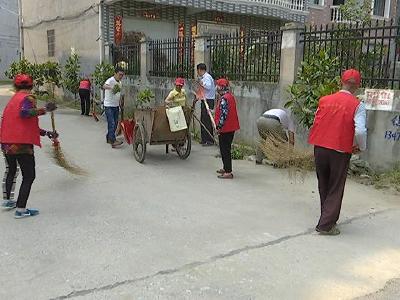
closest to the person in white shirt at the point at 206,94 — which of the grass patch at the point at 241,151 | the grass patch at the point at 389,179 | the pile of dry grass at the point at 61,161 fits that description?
the grass patch at the point at 241,151

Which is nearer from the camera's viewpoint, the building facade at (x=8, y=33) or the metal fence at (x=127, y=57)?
the metal fence at (x=127, y=57)

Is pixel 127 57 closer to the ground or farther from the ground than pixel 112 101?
farther from the ground

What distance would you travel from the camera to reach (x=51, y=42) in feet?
67.6

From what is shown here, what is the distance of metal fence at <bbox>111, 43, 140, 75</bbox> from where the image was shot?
46.5 ft

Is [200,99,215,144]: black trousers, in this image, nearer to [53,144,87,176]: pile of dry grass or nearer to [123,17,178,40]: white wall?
[53,144,87,176]: pile of dry grass

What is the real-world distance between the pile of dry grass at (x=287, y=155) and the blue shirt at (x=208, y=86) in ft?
7.98

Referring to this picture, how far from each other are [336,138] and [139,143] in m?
4.31

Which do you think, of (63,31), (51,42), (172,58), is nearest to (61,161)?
(172,58)

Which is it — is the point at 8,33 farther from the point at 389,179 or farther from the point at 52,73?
the point at 389,179

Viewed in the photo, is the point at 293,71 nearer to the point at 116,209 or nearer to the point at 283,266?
the point at 116,209

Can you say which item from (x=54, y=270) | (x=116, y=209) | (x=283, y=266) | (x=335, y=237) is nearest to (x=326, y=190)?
(x=335, y=237)

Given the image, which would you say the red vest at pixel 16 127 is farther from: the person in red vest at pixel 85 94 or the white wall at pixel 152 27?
the white wall at pixel 152 27

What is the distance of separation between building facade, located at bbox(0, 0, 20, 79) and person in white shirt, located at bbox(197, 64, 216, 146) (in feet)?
89.8

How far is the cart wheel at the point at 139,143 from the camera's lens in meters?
7.85
